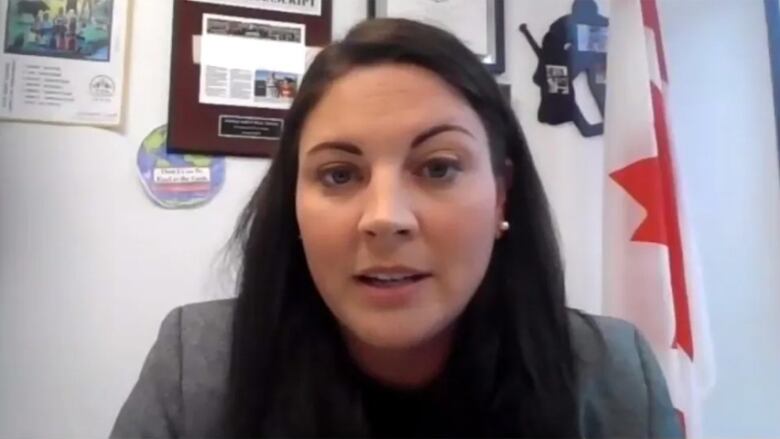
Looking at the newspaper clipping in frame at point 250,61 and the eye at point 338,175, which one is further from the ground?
the newspaper clipping in frame at point 250,61

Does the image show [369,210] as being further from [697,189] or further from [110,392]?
[697,189]

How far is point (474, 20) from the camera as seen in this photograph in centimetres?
155

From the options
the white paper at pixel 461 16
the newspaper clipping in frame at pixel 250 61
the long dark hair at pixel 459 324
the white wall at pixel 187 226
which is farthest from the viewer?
the white paper at pixel 461 16

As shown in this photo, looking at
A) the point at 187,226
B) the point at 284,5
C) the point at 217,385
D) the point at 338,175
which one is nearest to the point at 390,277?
the point at 338,175

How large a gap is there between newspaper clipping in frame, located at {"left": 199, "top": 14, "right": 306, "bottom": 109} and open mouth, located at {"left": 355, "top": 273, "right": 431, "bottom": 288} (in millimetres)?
724

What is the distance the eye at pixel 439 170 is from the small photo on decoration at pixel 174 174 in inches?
27.6

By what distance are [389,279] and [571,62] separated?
1006 millimetres

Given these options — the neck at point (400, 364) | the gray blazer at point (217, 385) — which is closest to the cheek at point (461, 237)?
the neck at point (400, 364)

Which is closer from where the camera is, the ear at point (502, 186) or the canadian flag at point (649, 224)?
the ear at point (502, 186)

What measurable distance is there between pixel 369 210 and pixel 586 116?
0.98m

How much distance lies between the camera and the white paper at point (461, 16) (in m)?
1.53

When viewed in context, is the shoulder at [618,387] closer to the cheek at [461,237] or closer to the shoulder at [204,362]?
the cheek at [461,237]

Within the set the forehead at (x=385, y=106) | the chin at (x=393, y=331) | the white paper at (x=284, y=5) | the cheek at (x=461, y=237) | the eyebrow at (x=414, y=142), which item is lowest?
the chin at (x=393, y=331)

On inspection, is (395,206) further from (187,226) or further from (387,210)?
(187,226)
